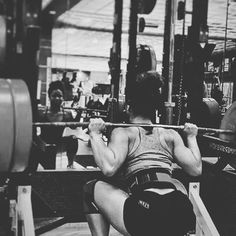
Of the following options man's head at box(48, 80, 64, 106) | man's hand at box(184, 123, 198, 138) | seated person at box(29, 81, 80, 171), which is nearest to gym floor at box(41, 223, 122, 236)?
seated person at box(29, 81, 80, 171)

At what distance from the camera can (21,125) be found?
2092 mm

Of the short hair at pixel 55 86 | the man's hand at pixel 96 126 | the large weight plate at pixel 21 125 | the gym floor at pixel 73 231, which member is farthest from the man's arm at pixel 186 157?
the short hair at pixel 55 86

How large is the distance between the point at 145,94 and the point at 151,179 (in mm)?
513

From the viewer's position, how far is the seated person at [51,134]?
Result: 151 inches

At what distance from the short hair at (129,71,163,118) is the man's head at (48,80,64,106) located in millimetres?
1660

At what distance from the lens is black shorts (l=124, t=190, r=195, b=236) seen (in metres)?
2.11

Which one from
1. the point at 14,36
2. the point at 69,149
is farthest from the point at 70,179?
the point at 14,36

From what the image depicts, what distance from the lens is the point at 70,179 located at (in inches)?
158

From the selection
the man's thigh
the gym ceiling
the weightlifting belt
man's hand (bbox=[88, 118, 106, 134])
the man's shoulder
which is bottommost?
the man's thigh

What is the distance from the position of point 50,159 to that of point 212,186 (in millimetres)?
1759

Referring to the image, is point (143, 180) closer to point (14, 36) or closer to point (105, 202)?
point (105, 202)

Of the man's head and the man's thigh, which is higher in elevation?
the man's head

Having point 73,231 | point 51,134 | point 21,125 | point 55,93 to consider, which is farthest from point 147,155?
point 51,134

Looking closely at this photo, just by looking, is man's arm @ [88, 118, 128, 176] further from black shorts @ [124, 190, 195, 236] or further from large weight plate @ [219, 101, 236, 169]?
large weight plate @ [219, 101, 236, 169]
